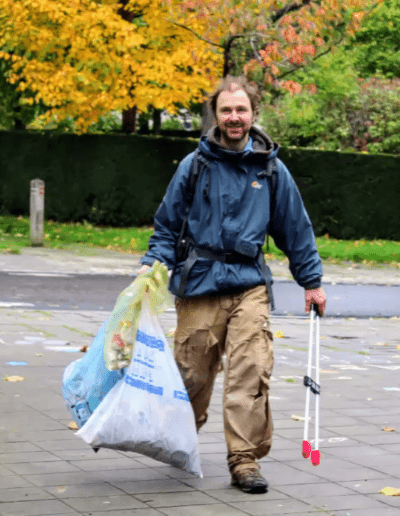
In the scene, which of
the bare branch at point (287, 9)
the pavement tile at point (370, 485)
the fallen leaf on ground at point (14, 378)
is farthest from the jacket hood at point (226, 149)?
the bare branch at point (287, 9)

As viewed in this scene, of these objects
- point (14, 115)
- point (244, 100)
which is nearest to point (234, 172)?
point (244, 100)

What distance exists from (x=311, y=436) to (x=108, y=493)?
5.44ft

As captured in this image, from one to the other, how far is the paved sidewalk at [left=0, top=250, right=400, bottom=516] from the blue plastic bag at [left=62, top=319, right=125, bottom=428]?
1.01 feet

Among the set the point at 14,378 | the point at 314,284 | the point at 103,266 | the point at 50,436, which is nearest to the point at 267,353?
the point at 314,284

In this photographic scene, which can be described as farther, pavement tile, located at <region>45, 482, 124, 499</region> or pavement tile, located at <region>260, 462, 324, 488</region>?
pavement tile, located at <region>260, 462, 324, 488</region>

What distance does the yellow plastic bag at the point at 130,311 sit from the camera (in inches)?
198

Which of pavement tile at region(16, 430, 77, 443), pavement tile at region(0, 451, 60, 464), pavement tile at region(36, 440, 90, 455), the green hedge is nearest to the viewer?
pavement tile at region(0, 451, 60, 464)

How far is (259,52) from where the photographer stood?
705 inches

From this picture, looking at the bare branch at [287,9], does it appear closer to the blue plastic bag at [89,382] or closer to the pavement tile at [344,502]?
the blue plastic bag at [89,382]

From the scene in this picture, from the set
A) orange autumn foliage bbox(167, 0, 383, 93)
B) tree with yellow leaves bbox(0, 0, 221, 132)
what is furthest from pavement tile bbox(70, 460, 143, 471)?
tree with yellow leaves bbox(0, 0, 221, 132)

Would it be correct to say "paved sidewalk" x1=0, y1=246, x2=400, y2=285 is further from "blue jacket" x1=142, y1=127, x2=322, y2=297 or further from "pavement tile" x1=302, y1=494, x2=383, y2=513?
"pavement tile" x1=302, y1=494, x2=383, y2=513

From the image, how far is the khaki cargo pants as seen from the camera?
5.14 metres

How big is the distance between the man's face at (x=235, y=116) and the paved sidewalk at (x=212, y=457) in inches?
60.9

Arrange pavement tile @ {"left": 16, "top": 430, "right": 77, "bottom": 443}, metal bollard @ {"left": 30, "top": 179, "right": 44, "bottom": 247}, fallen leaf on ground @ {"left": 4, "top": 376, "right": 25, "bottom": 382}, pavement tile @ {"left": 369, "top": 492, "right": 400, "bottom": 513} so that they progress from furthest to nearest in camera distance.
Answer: metal bollard @ {"left": 30, "top": 179, "right": 44, "bottom": 247} → fallen leaf on ground @ {"left": 4, "top": 376, "right": 25, "bottom": 382} → pavement tile @ {"left": 16, "top": 430, "right": 77, "bottom": 443} → pavement tile @ {"left": 369, "top": 492, "right": 400, "bottom": 513}
